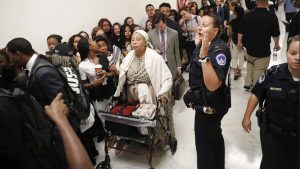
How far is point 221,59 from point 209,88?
25cm

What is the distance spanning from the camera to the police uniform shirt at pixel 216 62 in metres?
2.28

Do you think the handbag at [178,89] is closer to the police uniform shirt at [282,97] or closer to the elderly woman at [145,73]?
A: the elderly woman at [145,73]

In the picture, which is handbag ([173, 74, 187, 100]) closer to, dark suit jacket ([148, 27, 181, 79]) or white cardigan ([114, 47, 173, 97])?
dark suit jacket ([148, 27, 181, 79])

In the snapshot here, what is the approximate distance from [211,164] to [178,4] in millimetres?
6413

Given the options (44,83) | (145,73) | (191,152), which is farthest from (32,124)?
(191,152)

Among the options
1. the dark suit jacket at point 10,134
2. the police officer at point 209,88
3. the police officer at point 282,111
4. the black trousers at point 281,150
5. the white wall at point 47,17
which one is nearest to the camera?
the dark suit jacket at point 10,134

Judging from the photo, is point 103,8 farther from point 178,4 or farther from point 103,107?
point 178,4

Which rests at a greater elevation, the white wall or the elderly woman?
the white wall

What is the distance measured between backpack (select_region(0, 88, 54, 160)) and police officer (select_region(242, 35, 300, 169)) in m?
1.62

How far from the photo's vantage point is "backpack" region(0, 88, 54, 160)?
179cm

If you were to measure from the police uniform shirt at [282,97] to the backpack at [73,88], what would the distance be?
166 centimetres

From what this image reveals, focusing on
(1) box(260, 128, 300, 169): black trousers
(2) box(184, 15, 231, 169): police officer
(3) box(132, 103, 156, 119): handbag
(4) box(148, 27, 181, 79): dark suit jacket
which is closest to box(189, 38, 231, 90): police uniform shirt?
(2) box(184, 15, 231, 169): police officer

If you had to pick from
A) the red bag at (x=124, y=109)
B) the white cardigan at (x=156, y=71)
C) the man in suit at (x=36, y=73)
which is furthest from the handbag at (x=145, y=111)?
the man in suit at (x=36, y=73)

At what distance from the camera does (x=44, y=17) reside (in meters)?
4.26
